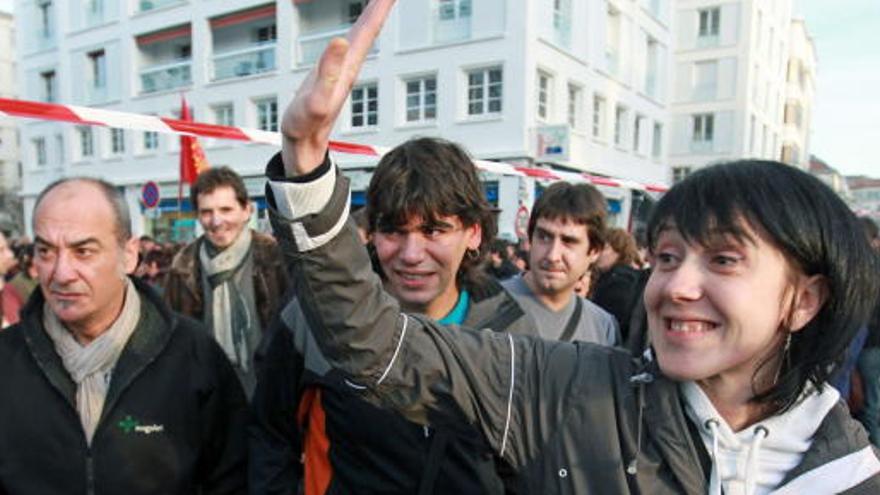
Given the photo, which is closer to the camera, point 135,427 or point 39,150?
point 135,427

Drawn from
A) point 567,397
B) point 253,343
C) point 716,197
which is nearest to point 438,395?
point 567,397

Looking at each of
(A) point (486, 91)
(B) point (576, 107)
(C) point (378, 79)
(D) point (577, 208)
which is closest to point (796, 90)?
(B) point (576, 107)

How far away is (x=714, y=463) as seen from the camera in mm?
1217

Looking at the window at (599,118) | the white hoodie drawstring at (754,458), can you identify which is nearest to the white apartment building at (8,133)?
the window at (599,118)

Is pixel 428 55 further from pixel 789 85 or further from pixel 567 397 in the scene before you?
pixel 789 85

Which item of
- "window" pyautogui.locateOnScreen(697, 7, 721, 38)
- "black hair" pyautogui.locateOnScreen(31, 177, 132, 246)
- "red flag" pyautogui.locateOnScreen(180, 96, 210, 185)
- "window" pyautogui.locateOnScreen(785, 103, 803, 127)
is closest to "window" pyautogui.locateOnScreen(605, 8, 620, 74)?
"window" pyautogui.locateOnScreen(697, 7, 721, 38)

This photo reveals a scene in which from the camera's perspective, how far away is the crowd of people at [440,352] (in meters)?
1.18

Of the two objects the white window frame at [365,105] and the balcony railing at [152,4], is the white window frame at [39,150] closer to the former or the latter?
the balcony railing at [152,4]

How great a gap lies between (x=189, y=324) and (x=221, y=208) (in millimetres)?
1754

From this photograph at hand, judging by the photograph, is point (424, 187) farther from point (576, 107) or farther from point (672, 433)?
point (576, 107)

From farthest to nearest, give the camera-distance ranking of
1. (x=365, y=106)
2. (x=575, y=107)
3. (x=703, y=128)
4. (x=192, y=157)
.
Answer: (x=703, y=128)
(x=575, y=107)
(x=365, y=106)
(x=192, y=157)

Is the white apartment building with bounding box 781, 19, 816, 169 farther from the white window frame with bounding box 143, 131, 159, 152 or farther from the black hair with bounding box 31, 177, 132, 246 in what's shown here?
the black hair with bounding box 31, 177, 132, 246

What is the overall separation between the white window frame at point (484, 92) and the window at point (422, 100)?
1.04m

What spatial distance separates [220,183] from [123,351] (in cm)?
206
